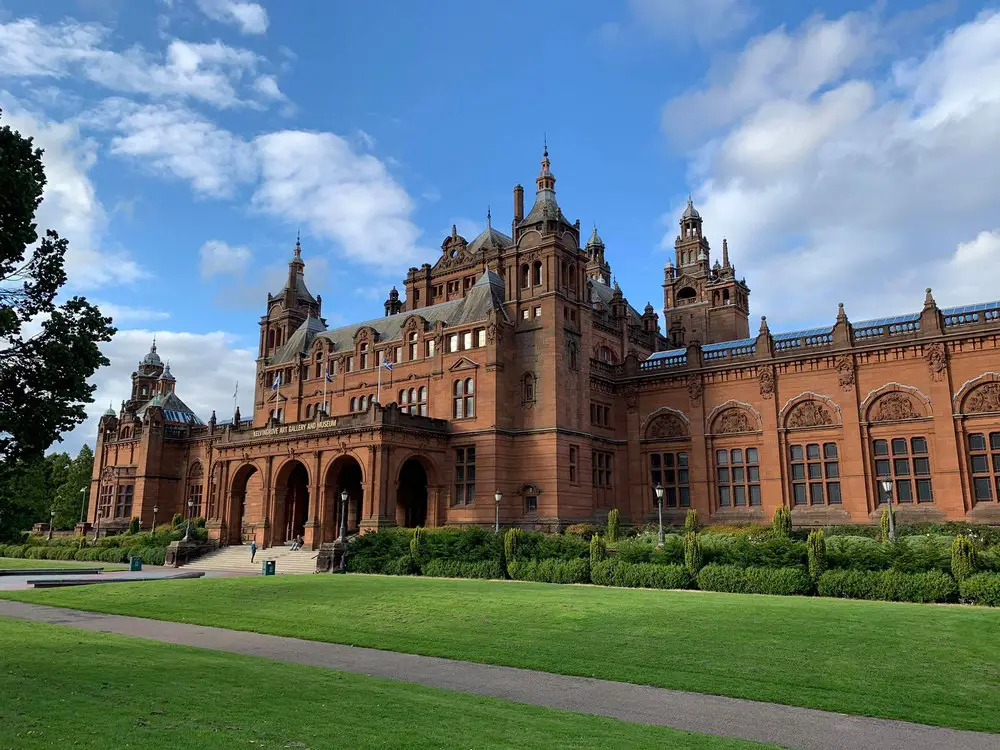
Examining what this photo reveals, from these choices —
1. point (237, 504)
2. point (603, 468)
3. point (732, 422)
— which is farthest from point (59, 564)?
point (732, 422)

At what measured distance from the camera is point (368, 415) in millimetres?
46688

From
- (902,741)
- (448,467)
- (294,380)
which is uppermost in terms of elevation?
(294,380)

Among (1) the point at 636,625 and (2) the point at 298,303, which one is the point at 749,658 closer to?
(1) the point at 636,625

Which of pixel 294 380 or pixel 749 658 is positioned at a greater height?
pixel 294 380

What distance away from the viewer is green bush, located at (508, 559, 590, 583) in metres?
31.6

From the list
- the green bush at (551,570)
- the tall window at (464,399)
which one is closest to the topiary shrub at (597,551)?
the green bush at (551,570)

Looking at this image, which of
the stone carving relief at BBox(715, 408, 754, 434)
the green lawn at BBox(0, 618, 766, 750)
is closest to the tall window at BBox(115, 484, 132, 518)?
the stone carving relief at BBox(715, 408, 754, 434)

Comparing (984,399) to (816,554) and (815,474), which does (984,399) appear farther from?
(816,554)

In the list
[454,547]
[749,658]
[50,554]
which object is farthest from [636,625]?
[50,554]

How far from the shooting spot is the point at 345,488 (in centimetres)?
4581

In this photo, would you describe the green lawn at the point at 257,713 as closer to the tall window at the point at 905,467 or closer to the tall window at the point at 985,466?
the tall window at the point at 905,467

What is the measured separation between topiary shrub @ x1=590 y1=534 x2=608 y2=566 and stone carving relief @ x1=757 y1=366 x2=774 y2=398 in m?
21.7

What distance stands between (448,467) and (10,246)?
122 feet

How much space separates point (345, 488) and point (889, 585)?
30862mm
